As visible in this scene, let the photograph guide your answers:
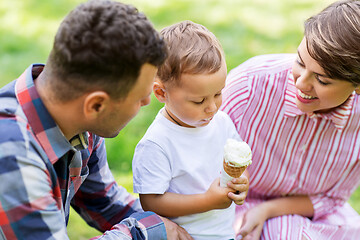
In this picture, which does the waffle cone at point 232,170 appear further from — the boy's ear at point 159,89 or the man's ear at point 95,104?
the man's ear at point 95,104

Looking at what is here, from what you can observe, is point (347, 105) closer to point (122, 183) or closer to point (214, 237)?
point (214, 237)

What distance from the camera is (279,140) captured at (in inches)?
105

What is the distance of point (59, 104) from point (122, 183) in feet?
5.11

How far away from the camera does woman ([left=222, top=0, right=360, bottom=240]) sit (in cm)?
234

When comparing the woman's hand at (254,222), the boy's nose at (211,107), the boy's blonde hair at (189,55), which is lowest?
the woman's hand at (254,222)

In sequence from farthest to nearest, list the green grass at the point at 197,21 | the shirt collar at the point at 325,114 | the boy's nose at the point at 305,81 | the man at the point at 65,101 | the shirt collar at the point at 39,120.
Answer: the green grass at the point at 197,21 → the shirt collar at the point at 325,114 → the boy's nose at the point at 305,81 → the shirt collar at the point at 39,120 → the man at the point at 65,101

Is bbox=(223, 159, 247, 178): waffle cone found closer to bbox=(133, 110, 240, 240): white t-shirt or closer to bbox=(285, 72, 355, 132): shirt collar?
bbox=(133, 110, 240, 240): white t-shirt

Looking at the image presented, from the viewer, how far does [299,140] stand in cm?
265

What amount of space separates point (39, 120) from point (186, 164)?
686 millimetres

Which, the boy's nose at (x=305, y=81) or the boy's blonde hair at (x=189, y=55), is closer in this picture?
the boy's blonde hair at (x=189, y=55)

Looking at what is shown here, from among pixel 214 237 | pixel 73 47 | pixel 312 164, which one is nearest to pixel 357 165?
pixel 312 164

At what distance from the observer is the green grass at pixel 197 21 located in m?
4.58

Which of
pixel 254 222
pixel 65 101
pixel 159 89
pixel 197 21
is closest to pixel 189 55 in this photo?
pixel 159 89

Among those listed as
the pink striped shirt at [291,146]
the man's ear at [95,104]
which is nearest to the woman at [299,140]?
the pink striped shirt at [291,146]
